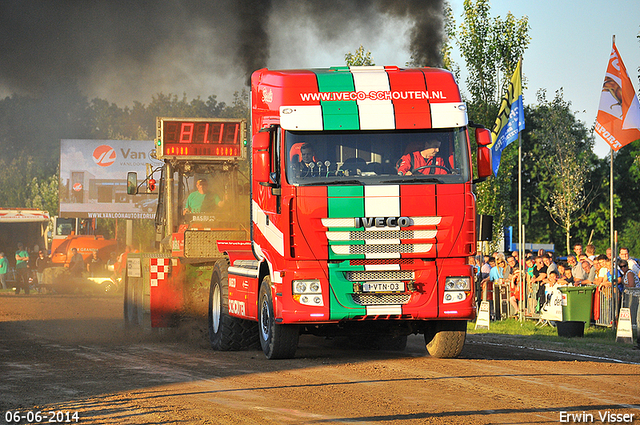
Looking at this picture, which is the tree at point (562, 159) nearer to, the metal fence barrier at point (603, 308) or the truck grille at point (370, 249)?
the metal fence barrier at point (603, 308)

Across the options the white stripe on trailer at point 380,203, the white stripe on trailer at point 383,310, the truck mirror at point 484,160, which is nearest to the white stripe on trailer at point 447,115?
the truck mirror at point 484,160

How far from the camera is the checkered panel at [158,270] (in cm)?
1555

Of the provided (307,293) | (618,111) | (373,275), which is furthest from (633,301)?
(307,293)

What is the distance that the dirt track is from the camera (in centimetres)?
750

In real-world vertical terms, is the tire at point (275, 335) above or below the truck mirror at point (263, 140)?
below

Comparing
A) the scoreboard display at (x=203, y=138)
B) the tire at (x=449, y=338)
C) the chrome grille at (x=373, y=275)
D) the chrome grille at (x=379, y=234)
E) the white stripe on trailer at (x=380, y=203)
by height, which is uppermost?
the scoreboard display at (x=203, y=138)

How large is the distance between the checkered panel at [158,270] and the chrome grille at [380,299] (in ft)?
18.8

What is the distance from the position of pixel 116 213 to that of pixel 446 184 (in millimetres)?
40355

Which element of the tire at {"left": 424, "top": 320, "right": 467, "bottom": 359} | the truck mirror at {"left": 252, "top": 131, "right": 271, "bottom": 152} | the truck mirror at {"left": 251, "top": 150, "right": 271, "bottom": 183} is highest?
the truck mirror at {"left": 252, "top": 131, "right": 271, "bottom": 152}

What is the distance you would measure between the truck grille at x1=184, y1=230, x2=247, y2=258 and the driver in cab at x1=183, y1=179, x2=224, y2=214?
1171 millimetres

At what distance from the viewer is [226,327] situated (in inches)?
526

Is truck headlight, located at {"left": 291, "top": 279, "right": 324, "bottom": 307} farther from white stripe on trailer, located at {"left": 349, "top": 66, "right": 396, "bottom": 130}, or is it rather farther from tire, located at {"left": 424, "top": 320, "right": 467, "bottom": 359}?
white stripe on trailer, located at {"left": 349, "top": 66, "right": 396, "bottom": 130}

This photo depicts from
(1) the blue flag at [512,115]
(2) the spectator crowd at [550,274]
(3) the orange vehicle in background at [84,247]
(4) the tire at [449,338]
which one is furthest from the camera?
(3) the orange vehicle in background at [84,247]

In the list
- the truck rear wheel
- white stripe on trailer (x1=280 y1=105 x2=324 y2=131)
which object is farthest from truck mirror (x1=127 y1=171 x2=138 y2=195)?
white stripe on trailer (x1=280 y1=105 x2=324 y2=131)
